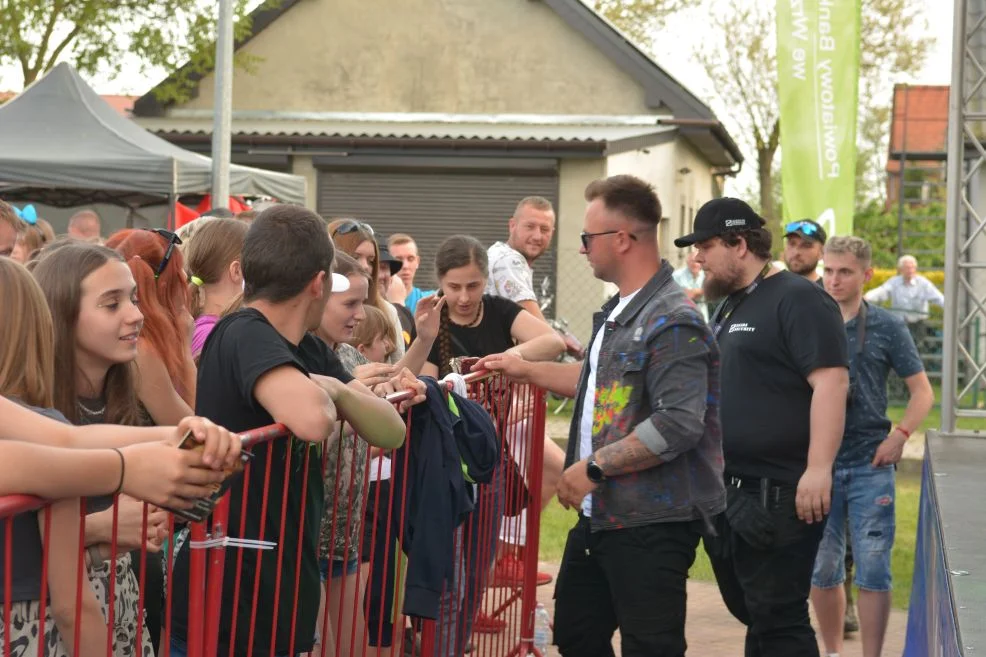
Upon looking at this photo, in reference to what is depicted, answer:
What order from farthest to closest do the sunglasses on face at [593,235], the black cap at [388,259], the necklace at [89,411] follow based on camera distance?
1. the black cap at [388,259]
2. the sunglasses on face at [593,235]
3. the necklace at [89,411]

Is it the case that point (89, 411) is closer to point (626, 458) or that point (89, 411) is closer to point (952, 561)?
point (626, 458)

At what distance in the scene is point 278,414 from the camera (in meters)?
3.28

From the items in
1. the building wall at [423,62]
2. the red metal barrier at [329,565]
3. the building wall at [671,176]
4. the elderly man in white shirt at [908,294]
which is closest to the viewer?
the red metal barrier at [329,565]

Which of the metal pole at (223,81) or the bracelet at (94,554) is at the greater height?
the metal pole at (223,81)

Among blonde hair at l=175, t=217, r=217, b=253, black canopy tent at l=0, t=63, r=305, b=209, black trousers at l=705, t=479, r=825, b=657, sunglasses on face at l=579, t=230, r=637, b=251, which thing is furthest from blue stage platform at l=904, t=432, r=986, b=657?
black canopy tent at l=0, t=63, r=305, b=209

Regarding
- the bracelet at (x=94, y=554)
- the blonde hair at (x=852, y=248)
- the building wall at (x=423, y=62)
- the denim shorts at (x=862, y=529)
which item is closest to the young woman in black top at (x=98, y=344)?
the bracelet at (x=94, y=554)

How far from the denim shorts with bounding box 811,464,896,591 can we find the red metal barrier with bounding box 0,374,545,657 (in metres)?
1.49

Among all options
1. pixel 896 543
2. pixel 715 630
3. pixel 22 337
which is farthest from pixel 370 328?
pixel 896 543

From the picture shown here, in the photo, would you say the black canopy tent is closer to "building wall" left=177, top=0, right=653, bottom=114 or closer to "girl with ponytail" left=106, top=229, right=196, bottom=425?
"girl with ponytail" left=106, top=229, right=196, bottom=425

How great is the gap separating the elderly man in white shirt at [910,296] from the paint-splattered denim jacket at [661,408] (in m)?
17.2

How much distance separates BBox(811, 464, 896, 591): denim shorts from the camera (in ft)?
21.2

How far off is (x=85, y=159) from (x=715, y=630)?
8188 millimetres

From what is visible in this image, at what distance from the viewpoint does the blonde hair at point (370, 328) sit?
577 centimetres

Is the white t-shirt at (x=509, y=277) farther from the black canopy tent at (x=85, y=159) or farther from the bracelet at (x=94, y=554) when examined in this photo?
the black canopy tent at (x=85, y=159)
